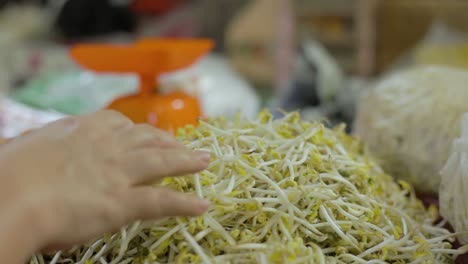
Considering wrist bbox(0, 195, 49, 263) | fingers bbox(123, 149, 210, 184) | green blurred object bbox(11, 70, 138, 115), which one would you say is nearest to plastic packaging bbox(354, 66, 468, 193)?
fingers bbox(123, 149, 210, 184)

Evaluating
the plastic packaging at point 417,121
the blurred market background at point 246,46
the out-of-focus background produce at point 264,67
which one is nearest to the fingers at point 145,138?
the out-of-focus background produce at point 264,67

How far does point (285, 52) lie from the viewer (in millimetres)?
1688

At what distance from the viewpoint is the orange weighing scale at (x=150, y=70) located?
2.81 ft

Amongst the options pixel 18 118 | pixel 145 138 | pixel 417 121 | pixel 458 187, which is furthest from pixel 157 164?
pixel 18 118

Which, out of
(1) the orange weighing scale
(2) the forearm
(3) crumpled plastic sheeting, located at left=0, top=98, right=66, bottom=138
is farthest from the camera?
(3) crumpled plastic sheeting, located at left=0, top=98, right=66, bottom=138

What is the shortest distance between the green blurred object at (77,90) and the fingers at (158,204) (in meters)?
0.99

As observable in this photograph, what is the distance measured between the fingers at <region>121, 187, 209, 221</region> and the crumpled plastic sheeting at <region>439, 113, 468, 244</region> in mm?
259

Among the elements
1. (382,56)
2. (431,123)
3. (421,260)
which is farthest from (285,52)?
(421,260)

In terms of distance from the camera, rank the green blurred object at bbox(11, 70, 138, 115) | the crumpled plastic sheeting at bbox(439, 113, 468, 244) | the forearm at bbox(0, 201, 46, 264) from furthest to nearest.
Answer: the green blurred object at bbox(11, 70, 138, 115), the crumpled plastic sheeting at bbox(439, 113, 468, 244), the forearm at bbox(0, 201, 46, 264)

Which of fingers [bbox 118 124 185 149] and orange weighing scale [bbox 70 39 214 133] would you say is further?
orange weighing scale [bbox 70 39 214 133]

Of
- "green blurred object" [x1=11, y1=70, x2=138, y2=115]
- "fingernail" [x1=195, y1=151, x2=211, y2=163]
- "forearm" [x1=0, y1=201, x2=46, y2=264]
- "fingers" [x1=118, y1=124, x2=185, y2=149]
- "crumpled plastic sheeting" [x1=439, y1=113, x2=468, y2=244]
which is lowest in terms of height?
"green blurred object" [x1=11, y1=70, x2=138, y2=115]

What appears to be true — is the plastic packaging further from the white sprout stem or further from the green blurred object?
the green blurred object

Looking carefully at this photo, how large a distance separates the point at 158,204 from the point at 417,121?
0.45 metres

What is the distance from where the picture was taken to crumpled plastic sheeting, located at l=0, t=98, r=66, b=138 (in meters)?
1.02
